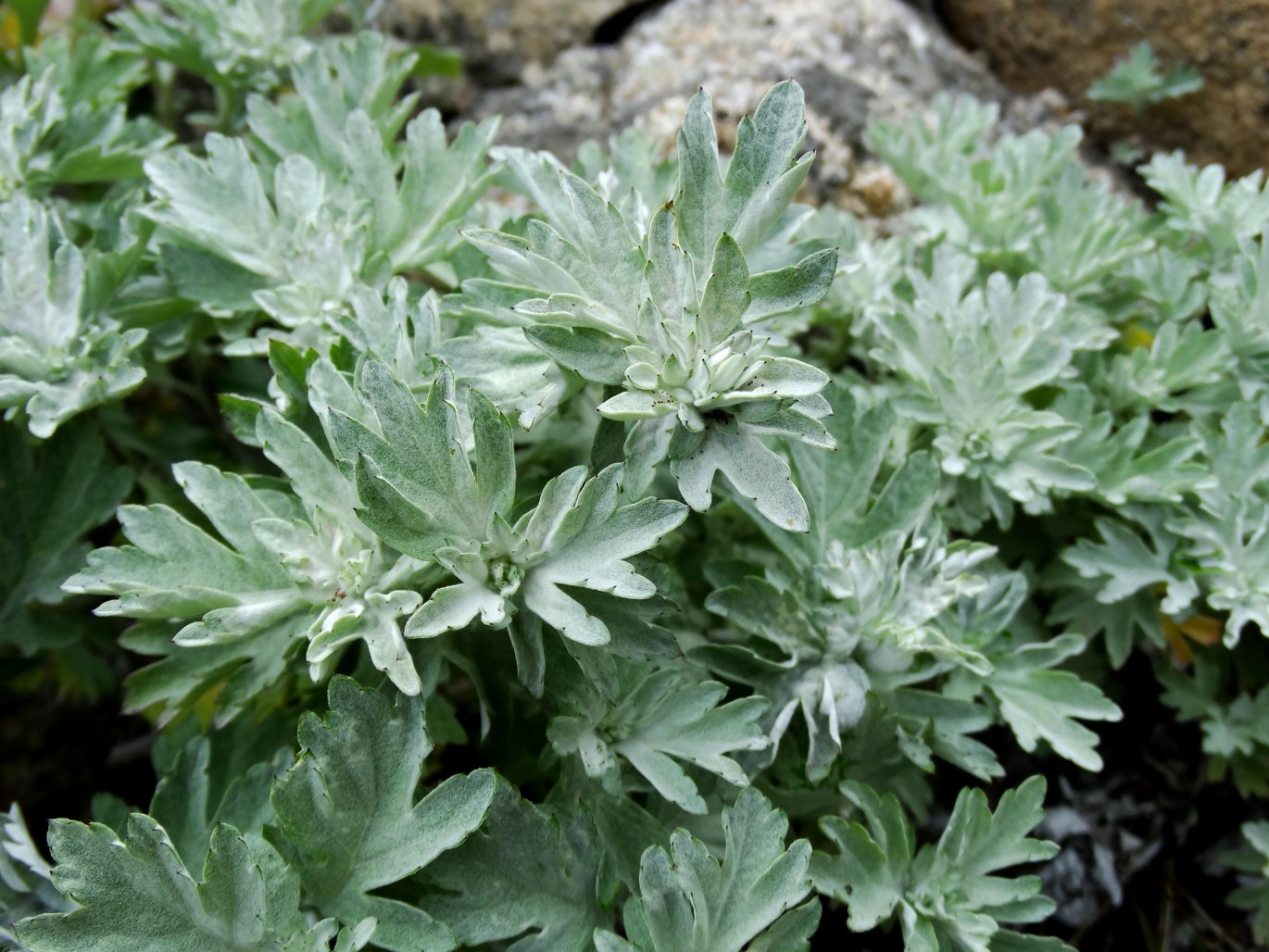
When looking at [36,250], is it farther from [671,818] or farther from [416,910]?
[671,818]

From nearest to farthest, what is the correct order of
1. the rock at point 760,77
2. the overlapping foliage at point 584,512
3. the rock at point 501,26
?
the overlapping foliage at point 584,512 < the rock at point 760,77 < the rock at point 501,26

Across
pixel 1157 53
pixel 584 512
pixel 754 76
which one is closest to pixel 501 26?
pixel 754 76

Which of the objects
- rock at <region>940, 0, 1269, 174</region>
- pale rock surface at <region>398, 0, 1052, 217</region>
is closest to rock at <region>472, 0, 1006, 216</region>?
pale rock surface at <region>398, 0, 1052, 217</region>

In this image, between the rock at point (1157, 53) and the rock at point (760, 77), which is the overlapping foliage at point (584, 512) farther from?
the rock at point (1157, 53)

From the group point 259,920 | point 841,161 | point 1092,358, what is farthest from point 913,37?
point 259,920

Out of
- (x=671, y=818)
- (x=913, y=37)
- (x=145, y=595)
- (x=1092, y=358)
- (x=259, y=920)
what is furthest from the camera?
(x=913, y=37)

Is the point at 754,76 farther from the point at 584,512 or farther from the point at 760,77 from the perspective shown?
the point at 584,512

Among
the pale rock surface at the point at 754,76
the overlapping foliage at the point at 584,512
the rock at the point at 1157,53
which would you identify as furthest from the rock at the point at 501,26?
the rock at the point at 1157,53

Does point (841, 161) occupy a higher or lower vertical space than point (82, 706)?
higher
